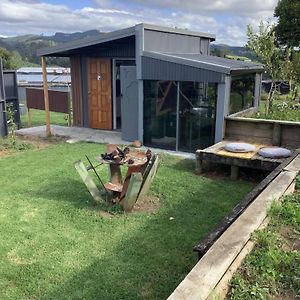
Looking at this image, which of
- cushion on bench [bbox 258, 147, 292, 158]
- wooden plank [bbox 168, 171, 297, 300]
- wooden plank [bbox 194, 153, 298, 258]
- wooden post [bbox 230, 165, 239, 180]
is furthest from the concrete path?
wooden plank [bbox 168, 171, 297, 300]

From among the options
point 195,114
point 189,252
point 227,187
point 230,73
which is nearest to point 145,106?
point 195,114

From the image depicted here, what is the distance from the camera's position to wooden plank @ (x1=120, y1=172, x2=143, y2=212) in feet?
14.6

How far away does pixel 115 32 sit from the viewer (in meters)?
8.09

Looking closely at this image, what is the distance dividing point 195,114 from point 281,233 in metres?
4.79

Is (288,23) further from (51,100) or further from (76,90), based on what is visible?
(51,100)

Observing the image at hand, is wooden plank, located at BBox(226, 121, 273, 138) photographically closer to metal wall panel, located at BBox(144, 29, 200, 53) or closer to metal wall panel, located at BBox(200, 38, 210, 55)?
metal wall panel, located at BBox(144, 29, 200, 53)

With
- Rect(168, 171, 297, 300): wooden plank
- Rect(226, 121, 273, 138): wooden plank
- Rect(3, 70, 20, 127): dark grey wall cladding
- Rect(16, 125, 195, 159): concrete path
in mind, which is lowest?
Rect(16, 125, 195, 159): concrete path

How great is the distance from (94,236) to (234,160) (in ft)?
9.91

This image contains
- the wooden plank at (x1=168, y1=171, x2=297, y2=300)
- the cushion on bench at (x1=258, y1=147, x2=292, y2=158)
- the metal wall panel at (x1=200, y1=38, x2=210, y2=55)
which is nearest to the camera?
the wooden plank at (x1=168, y1=171, x2=297, y2=300)

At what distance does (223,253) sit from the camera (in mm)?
2432

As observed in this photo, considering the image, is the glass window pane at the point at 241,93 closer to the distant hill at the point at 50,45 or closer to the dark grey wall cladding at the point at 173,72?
the dark grey wall cladding at the point at 173,72

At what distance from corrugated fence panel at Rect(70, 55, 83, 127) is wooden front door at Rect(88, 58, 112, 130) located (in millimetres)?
388

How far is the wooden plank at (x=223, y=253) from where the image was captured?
2025mm

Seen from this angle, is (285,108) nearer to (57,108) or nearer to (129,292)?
(57,108)
